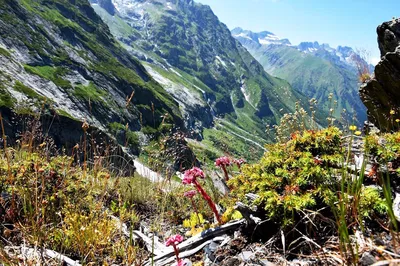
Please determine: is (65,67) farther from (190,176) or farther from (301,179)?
(301,179)

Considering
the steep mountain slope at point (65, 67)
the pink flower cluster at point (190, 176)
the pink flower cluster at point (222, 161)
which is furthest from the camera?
the steep mountain slope at point (65, 67)

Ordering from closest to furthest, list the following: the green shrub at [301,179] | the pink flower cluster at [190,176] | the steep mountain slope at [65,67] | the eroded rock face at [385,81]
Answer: the green shrub at [301,179] < the pink flower cluster at [190,176] < the eroded rock face at [385,81] < the steep mountain slope at [65,67]

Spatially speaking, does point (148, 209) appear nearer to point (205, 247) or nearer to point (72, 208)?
point (72, 208)

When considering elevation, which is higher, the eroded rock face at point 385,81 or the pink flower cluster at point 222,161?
the eroded rock face at point 385,81

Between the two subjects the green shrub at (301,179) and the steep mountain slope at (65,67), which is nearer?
the green shrub at (301,179)

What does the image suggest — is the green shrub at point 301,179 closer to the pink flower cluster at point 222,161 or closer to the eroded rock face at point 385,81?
the pink flower cluster at point 222,161

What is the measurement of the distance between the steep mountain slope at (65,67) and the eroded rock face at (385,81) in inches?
1889

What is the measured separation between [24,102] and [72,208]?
8.14ft

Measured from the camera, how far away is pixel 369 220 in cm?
284

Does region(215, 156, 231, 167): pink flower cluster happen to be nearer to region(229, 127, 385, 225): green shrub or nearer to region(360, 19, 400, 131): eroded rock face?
region(229, 127, 385, 225): green shrub

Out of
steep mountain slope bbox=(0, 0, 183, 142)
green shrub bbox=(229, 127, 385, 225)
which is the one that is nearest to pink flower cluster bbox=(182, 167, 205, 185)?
green shrub bbox=(229, 127, 385, 225)

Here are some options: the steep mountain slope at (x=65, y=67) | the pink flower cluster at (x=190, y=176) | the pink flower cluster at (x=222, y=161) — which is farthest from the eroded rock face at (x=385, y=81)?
the steep mountain slope at (x=65, y=67)

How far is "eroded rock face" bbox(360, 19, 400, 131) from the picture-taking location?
8.13 meters

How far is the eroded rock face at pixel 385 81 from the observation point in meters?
8.13
